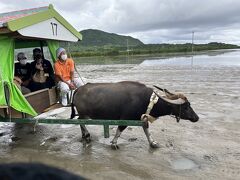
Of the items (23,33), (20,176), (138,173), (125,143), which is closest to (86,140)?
(125,143)

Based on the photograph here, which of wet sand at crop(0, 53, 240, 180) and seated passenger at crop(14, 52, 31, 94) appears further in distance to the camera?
seated passenger at crop(14, 52, 31, 94)

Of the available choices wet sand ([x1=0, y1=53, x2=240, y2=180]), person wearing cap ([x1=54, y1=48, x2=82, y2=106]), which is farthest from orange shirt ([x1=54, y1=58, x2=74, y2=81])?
wet sand ([x1=0, y1=53, x2=240, y2=180])

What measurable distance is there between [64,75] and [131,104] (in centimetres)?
185

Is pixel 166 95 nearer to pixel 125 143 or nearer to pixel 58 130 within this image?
pixel 125 143

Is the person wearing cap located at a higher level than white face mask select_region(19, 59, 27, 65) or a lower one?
lower

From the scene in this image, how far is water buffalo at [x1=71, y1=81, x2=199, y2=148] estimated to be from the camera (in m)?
5.03

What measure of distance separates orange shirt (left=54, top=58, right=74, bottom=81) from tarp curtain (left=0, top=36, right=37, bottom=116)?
1.12 m

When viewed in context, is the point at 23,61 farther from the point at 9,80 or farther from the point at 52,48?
the point at 9,80

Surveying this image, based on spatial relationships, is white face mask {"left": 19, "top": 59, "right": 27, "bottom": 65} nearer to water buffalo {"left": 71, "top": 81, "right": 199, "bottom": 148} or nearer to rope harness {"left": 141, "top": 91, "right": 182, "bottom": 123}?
water buffalo {"left": 71, "top": 81, "right": 199, "bottom": 148}

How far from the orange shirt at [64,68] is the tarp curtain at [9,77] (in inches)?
44.2

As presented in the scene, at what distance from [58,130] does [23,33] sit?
257 centimetres

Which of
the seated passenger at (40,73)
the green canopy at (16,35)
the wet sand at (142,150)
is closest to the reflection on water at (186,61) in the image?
the wet sand at (142,150)

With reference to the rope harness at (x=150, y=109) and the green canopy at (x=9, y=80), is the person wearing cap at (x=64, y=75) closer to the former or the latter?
the green canopy at (x=9, y=80)

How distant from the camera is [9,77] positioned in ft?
16.2
